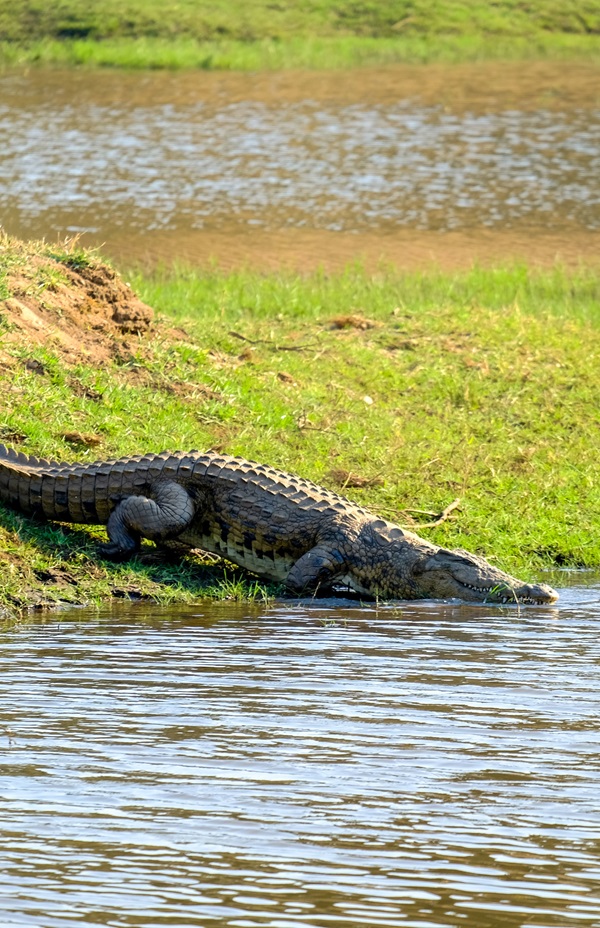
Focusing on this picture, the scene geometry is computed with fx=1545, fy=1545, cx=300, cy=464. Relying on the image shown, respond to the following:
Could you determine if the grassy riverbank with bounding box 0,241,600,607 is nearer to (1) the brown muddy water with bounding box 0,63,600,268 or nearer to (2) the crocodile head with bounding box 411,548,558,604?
(2) the crocodile head with bounding box 411,548,558,604

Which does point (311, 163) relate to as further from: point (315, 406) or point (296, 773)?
point (296, 773)

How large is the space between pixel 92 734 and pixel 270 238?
1297 centimetres

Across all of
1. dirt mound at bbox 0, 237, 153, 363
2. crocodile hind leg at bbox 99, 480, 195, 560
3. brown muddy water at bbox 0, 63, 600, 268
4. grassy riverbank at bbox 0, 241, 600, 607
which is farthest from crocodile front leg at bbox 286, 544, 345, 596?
brown muddy water at bbox 0, 63, 600, 268

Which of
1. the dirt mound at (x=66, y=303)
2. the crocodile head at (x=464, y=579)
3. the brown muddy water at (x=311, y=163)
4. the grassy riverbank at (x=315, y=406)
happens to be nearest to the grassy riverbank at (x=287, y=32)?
the brown muddy water at (x=311, y=163)

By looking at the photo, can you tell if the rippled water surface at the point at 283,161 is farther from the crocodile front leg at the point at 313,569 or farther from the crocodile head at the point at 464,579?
the crocodile head at the point at 464,579

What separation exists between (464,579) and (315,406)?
285 centimetres

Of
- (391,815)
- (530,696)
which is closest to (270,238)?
(530,696)

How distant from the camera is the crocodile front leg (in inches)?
294

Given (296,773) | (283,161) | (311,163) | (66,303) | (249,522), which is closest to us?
(296,773)

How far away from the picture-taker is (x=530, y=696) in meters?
5.64

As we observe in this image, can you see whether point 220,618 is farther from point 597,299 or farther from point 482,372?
point 597,299

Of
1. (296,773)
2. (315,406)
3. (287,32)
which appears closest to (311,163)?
(287,32)

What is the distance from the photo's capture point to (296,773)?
4.75 metres

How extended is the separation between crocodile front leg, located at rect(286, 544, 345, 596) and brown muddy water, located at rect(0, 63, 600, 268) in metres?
8.93
